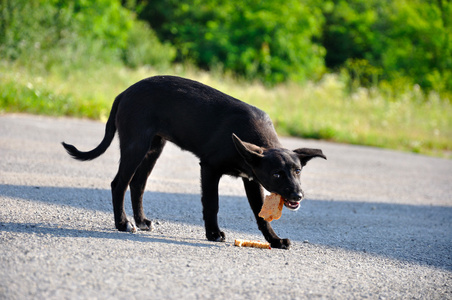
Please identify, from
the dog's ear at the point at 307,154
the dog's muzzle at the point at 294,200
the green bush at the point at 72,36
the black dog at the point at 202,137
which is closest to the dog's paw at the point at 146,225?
the black dog at the point at 202,137

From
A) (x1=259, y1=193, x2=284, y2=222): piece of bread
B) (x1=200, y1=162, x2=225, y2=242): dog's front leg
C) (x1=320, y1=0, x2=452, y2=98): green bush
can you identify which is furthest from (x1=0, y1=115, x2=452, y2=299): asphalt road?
(x1=320, y1=0, x2=452, y2=98): green bush

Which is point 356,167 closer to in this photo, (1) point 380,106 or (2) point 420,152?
(2) point 420,152

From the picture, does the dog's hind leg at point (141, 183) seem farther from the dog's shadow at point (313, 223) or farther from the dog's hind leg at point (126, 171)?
the dog's shadow at point (313, 223)

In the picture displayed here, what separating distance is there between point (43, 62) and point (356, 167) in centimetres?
1110

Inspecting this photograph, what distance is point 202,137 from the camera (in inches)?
184

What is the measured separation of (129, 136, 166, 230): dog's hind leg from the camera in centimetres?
483

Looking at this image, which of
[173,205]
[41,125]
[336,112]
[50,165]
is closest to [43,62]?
[41,125]

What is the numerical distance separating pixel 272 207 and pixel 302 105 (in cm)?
1437

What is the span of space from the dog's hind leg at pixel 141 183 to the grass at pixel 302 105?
7947 millimetres

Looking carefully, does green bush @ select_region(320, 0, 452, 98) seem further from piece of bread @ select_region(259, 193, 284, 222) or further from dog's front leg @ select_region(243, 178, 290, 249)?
piece of bread @ select_region(259, 193, 284, 222)

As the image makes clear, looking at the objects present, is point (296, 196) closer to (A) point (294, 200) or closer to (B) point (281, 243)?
(A) point (294, 200)

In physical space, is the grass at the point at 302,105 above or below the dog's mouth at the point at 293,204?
below

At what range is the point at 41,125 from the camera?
36.4ft

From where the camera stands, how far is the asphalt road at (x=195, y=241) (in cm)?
323
